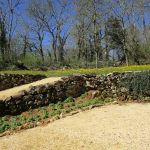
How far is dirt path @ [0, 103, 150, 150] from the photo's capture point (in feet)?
29.6

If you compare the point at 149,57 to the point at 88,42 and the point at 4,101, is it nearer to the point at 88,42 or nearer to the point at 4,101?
the point at 88,42

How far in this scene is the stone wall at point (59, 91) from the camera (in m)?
15.3

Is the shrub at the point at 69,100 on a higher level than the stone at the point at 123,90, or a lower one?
lower

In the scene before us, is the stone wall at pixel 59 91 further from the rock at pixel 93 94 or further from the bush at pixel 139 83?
the bush at pixel 139 83

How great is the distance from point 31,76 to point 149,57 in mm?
24888

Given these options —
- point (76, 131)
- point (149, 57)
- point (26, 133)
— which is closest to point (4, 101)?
point (26, 133)

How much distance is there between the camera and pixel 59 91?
16609 millimetres

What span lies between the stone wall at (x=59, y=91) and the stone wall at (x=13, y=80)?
2.86 meters

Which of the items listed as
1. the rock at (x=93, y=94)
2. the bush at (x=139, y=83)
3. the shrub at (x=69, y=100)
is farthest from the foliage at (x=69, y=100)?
the bush at (x=139, y=83)

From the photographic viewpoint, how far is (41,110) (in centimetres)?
1514

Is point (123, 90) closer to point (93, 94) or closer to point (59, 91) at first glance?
point (93, 94)

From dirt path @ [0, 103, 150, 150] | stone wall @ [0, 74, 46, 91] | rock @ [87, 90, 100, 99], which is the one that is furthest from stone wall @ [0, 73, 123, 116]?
dirt path @ [0, 103, 150, 150]

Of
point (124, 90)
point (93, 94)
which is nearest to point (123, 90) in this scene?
point (124, 90)

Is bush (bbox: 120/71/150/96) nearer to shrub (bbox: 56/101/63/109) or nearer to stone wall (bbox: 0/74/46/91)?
shrub (bbox: 56/101/63/109)
